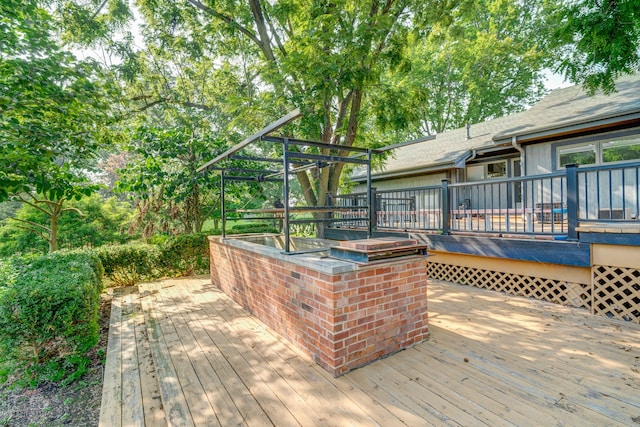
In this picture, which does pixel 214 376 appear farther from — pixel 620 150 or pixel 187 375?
pixel 620 150

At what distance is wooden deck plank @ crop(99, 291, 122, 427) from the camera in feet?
6.83

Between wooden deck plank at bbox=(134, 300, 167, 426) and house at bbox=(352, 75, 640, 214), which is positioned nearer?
wooden deck plank at bbox=(134, 300, 167, 426)

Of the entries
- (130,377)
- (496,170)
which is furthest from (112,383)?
(496,170)

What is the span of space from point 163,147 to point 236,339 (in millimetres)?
5807

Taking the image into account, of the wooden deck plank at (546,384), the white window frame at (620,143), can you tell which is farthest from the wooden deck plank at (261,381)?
the white window frame at (620,143)

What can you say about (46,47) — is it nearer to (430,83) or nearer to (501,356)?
(501,356)

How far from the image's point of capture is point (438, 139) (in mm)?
13008

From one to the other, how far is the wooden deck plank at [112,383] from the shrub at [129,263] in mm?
2606

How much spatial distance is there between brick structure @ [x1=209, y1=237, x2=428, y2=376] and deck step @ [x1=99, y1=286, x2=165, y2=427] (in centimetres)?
130

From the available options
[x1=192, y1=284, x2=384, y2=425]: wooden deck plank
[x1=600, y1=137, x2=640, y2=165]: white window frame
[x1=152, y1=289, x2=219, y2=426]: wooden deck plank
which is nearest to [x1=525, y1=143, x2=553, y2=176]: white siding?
[x1=600, y1=137, x2=640, y2=165]: white window frame

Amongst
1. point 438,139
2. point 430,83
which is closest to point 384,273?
point 438,139

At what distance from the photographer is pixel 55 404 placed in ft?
7.99

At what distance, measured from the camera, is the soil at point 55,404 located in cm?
223

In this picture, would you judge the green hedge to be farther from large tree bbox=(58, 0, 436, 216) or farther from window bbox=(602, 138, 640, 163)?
window bbox=(602, 138, 640, 163)
